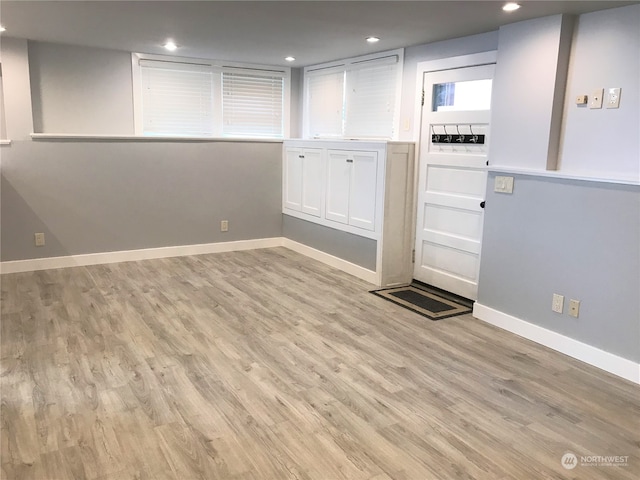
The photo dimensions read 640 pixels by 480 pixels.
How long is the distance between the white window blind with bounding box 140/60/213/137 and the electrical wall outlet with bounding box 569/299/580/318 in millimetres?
4205

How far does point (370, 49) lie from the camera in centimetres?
475

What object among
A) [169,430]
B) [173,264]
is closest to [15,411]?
[169,430]

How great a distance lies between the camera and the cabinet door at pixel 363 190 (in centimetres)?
465

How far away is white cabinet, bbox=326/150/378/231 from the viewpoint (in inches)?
184

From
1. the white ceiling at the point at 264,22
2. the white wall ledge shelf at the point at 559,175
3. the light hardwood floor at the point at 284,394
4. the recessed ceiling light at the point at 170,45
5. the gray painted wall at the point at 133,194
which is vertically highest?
the recessed ceiling light at the point at 170,45

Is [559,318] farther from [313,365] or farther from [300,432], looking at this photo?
[300,432]

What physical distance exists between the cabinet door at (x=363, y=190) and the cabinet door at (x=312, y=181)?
2.00 ft

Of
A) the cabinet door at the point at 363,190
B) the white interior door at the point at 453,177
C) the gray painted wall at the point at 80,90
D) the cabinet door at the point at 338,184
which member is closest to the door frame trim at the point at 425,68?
the white interior door at the point at 453,177

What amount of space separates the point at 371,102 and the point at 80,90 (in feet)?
9.68

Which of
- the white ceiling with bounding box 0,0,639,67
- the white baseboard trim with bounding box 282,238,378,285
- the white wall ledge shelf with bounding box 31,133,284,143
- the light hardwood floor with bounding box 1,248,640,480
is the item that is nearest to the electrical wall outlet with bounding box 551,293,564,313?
the light hardwood floor with bounding box 1,248,640,480

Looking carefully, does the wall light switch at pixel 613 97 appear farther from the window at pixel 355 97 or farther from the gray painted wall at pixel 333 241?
the gray painted wall at pixel 333 241

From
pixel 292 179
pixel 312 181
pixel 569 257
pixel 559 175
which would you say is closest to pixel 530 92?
pixel 559 175

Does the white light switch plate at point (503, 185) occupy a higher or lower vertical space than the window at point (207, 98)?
lower

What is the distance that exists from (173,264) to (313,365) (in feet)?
9.05
